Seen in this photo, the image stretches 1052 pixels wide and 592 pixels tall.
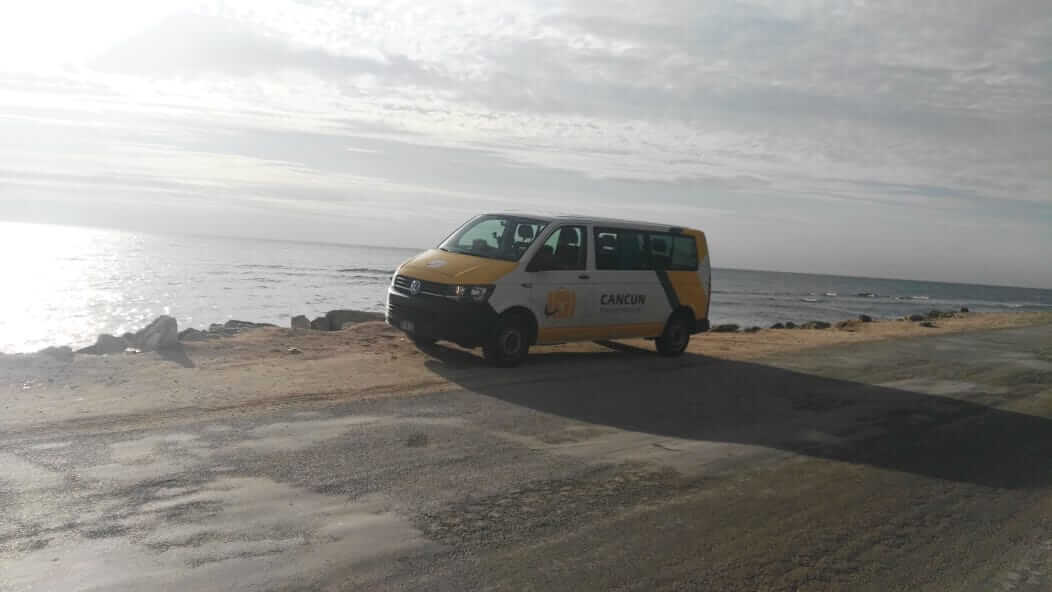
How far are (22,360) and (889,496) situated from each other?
8686 millimetres

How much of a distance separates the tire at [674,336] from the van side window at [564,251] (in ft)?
6.87

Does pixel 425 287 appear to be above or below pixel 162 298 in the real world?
above

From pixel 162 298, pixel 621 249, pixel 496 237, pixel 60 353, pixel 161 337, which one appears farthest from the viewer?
pixel 162 298

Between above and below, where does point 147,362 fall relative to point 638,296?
below

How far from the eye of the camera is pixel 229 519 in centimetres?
473

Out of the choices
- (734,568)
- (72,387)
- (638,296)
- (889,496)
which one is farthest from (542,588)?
(638,296)

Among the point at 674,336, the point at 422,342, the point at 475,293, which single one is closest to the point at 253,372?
the point at 475,293

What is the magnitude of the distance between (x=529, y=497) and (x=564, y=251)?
5.90m

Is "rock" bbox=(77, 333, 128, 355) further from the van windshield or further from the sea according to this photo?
the sea

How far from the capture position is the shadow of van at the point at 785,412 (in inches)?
285

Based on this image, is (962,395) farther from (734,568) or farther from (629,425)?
(734,568)

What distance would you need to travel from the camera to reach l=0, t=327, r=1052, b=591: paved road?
14.0 ft

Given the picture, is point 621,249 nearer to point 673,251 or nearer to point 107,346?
point 673,251

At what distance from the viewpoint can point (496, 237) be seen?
1109cm
